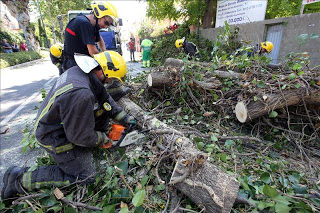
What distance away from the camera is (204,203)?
4.39ft

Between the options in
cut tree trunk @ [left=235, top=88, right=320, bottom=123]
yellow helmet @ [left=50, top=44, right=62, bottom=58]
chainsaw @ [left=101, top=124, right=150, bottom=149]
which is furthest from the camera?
yellow helmet @ [left=50, top=44, right=62, bottom=58]

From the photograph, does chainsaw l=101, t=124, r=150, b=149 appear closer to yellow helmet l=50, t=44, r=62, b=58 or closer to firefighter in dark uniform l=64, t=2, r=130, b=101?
firefighter in dark uniform l=64, t=2, r=130, b=101

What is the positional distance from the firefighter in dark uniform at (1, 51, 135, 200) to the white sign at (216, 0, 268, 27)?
6.40 metres

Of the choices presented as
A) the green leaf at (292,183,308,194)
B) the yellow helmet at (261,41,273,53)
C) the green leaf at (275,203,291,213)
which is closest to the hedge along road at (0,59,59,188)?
the green leaf at (275,203,291,213)

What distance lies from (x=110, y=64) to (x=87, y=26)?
1.39 m

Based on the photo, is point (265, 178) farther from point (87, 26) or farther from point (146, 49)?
point (146, 49)

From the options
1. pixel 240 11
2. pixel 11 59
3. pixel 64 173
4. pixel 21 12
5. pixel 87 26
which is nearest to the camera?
pixel 64 173

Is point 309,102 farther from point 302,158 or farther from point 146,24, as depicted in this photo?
point 146,24

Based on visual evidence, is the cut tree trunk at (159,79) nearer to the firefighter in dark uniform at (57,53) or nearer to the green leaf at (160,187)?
the green leaf at (160,187)

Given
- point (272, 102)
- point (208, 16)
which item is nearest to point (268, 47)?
point (272, 102)

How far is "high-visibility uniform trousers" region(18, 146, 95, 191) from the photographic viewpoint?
65.5 inches

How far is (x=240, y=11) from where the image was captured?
6805 mm

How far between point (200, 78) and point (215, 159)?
1.43 metres

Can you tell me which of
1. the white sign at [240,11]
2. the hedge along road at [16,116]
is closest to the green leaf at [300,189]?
the hedge along road at [16,116]
